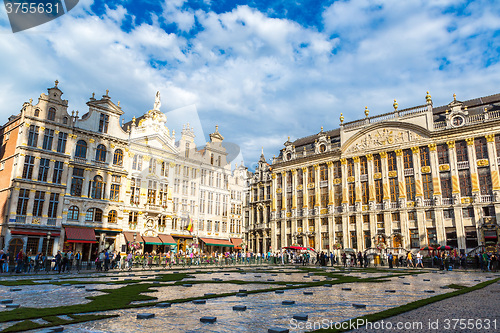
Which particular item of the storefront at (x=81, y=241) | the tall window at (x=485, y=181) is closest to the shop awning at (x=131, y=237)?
the storefront at (x=81, y=241)

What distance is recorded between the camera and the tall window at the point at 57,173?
40334 mm

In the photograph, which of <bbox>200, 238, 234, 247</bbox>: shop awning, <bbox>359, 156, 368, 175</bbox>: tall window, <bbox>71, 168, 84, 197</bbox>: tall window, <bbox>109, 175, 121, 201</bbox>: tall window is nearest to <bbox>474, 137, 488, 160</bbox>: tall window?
<bbox>359, 156, 368, 175</bbox>: tall window

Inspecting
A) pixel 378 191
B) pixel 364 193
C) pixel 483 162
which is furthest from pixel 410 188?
pixel 483 162

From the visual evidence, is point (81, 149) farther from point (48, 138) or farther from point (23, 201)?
point (23, 201)

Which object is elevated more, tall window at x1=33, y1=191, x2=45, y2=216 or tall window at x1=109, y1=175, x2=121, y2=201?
tall window at x1=109, y1=175, x2=121, y2=201

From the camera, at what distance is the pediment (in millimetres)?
48053

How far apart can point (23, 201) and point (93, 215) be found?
7.87 meters

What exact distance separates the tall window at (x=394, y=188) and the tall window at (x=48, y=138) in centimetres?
4336

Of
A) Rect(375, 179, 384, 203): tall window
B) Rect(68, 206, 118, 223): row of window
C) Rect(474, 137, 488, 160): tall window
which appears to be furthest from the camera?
Rect(375, 179, 384, 203): tall window

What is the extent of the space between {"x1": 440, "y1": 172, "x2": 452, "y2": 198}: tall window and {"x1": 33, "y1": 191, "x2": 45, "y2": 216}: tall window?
47.3m

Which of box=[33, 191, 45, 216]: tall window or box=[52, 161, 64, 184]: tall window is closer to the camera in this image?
box=[33, 191, 45, 216]: tall window

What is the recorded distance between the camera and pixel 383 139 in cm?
5081

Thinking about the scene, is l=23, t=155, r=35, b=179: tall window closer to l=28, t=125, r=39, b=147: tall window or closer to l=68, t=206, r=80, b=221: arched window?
l=28, t=125, r=39, b=147: tall window

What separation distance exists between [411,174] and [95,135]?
41.4 metres
